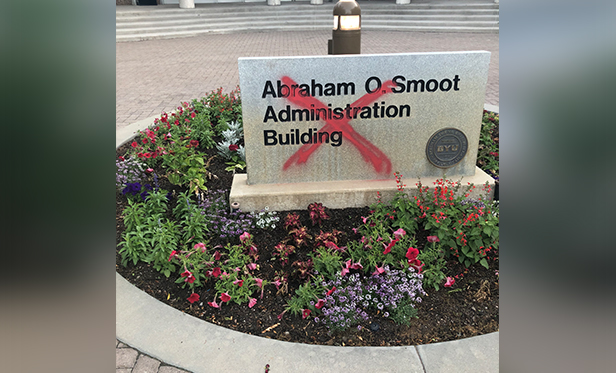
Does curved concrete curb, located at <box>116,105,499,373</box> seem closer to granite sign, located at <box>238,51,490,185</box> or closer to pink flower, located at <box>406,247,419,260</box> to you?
pink flower, located at <box>406,247,419,260</box>

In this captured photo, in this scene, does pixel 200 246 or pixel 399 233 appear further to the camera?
pixel 399 233

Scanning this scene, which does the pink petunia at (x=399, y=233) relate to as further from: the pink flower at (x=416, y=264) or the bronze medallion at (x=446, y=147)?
the bronze medallion at (x=446, y=147)

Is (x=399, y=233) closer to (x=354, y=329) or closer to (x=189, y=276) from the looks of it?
(x=354, y=329)

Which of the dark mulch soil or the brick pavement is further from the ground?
the brick pavement

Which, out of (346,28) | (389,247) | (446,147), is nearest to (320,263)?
(389,247)

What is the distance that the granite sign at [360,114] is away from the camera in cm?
419

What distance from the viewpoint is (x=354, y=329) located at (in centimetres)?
296

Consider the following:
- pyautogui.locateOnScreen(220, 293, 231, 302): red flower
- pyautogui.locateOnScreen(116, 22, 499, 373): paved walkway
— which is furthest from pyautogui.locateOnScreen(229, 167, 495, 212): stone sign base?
pyautogui.locateOnScreen(116, 22, 499, 373): paved walkway

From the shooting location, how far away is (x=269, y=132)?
434cm

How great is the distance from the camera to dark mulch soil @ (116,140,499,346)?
9.59 ft

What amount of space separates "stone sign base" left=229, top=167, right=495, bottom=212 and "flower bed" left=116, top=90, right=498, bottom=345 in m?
0.10

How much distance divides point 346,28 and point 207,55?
9525 millimetres
